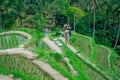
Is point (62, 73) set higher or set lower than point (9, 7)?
lower

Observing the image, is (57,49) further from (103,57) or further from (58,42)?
(103,57)

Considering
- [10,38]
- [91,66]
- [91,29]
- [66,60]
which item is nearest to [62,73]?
[66,60]

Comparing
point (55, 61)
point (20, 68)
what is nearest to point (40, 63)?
point (20, 68)

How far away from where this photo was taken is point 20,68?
8.83 metres

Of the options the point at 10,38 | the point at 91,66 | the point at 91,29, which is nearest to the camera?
the point at 91,66

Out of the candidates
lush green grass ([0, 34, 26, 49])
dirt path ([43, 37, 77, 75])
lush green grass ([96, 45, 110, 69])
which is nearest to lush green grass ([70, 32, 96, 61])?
lush green grass ([96, 45, 110, 69])

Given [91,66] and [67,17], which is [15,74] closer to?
[91,66]

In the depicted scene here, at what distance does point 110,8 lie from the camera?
28953 millimetres

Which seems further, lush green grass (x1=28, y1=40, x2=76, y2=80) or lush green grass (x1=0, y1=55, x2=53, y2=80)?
lush green grass (x1=28, y1=40, x2=76, y2=80)

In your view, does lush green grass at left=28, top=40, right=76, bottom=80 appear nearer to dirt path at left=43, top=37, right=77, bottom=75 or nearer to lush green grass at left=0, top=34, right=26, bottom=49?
dirt path at left=43, top=37, right=77, bottom=75

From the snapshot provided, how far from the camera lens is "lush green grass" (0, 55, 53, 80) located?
8.39 metres

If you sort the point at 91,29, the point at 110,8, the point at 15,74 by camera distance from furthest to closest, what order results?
the point at 91,29
the point at 110,8
the point at 15,74

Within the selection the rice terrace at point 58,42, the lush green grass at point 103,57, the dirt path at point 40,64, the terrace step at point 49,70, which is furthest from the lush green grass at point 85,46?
the terrace step at point 49,70

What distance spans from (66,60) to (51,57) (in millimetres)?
942
